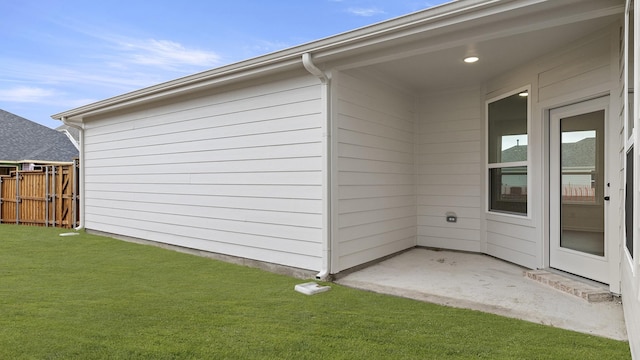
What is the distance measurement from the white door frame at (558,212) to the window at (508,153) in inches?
14.7

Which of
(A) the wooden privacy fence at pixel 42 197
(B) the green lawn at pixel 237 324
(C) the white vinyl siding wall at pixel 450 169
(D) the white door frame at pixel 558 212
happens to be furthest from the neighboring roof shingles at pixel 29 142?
(D) the white door frame at pixel 558 212

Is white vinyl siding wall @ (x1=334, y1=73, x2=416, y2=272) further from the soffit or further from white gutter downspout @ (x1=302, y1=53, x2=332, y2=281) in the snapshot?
the soffit

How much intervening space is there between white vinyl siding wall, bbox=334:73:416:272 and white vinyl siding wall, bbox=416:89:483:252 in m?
0.20

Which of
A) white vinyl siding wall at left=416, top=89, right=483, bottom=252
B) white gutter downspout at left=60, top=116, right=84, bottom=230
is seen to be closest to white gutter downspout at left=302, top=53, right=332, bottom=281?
white vinyl siding wall at left=416, top=89, right=483, bottom=252

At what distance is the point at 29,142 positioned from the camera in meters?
18.5

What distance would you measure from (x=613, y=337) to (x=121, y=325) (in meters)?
3.44

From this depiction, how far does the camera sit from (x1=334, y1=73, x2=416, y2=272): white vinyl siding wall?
14.0ft

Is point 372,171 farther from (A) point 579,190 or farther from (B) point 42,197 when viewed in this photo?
(B) point 42,197

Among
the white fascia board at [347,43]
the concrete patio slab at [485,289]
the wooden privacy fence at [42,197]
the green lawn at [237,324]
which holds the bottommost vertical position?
the green lawn at [237,324]

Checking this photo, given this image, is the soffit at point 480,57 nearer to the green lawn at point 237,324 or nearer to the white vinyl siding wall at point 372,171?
the white vinyl siding wall at point 372,171

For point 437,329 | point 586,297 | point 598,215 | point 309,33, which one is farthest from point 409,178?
point 309,33

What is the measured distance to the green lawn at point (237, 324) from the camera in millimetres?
2365

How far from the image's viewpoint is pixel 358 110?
14.8 feet

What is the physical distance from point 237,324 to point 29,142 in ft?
68.7
